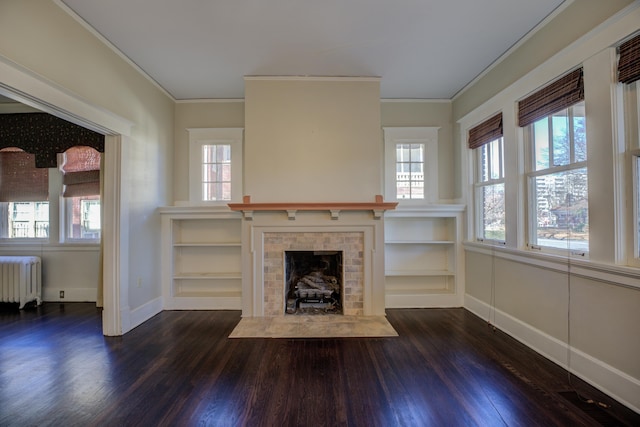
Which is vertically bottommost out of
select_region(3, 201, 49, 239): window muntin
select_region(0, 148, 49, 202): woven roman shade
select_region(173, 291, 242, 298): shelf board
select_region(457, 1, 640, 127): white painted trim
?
select_region(173, 291, 242, 298): shelf board

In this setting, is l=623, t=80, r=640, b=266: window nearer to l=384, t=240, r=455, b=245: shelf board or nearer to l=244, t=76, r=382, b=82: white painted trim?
l=384, t=240, r=455, b=245: shelf board

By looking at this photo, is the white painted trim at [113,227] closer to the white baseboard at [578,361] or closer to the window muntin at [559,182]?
the white baseboard at [578,361]

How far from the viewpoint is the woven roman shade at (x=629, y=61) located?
1.76m

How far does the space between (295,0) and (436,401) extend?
10.3 ft

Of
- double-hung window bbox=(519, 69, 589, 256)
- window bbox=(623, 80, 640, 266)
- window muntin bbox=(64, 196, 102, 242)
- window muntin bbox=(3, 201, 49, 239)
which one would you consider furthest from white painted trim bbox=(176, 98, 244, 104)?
window bbox=(623, 80, 640, 266)

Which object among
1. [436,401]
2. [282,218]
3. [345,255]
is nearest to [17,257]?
[282,218]

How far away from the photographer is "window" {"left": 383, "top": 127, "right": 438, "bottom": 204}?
401cm

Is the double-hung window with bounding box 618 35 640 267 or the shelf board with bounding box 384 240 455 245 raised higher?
the double-hung window with bounding box 618 35 640 267

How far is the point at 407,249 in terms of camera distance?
12.9ft

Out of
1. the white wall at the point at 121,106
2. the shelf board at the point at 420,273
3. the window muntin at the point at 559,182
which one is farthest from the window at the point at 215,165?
the window muntin at the point at 559,182

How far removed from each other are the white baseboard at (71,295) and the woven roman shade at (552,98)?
19.2 ft

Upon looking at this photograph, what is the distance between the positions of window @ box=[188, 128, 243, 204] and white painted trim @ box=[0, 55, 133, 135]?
1.12 m

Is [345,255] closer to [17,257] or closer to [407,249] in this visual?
[407,249]

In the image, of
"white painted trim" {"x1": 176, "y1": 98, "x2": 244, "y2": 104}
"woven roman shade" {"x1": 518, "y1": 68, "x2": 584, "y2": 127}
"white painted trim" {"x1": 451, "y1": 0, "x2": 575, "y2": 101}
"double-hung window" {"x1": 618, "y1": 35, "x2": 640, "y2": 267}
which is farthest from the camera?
"white painted trim" {"x1": 176, "y1": 98, "x2": 244, "y2": 104}
